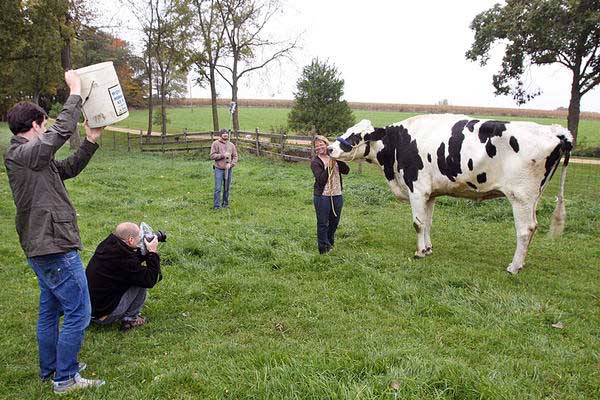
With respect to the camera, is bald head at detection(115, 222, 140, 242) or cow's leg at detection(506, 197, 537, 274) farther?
cow's leg at detection(506, 197, 537, 274)

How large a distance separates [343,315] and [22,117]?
321cm

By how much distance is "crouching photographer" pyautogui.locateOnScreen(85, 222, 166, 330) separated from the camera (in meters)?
4.09

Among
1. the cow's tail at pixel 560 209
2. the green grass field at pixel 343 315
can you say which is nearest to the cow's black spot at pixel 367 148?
the green grass field at pixel 343 315

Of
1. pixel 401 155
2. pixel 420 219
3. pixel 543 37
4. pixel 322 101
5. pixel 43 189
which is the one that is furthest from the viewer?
pixel 322 101

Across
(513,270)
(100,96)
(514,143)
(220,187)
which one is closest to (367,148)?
(514,143)

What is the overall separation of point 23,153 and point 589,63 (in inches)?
877

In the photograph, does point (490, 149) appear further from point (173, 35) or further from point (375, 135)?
point (173, 35)

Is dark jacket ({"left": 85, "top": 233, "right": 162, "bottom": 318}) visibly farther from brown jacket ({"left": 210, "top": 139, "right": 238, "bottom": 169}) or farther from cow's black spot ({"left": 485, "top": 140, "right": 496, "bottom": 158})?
brown jacket ({"left": 210, "top": 139, "right": 238, "bottom": 169})

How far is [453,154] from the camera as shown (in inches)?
241

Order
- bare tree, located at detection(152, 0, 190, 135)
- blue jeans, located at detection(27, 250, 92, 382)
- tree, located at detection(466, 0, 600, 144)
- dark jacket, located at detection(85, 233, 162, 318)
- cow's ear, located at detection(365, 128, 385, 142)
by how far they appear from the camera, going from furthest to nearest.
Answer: bare tree, located at detection(152, 0, 190, 135), tree, located at detection(466, 0, 600, 144), cow's ear, located at detection(365, 128, 385, 142), dark jacket, located at detection(85, 233, 162, 318), blue jeans, located at detection(27, 250, 92, 382)

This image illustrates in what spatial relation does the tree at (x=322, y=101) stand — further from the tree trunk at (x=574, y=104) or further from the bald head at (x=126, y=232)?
the bald head at (x=126, y=232)

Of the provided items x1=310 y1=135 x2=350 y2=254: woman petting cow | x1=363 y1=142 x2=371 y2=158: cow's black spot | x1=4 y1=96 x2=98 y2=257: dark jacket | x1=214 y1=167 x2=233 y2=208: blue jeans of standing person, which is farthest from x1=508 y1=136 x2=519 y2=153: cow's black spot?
x1=214 y1=167 x2=233 y2=208: blue jeans of standing person

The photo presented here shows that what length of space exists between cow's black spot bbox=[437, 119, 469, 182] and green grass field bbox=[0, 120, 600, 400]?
4.10ft

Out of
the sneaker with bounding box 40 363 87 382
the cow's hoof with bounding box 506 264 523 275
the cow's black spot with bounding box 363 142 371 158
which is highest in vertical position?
the cow's black spot with bounding box 363 142 371 158
